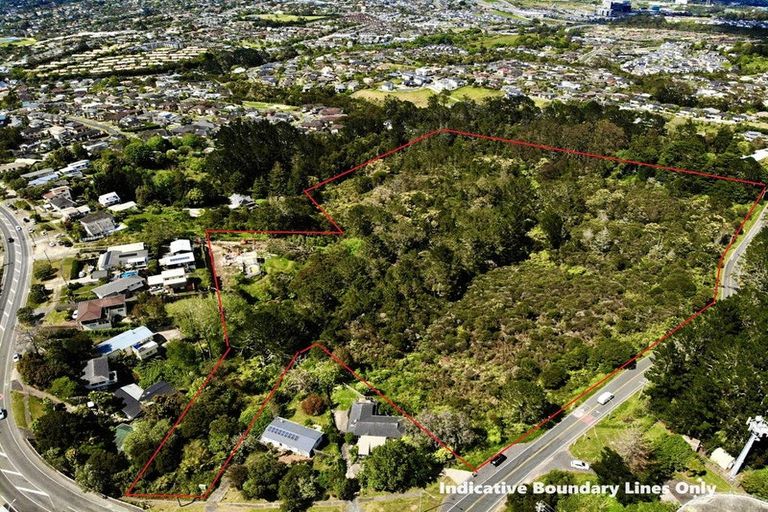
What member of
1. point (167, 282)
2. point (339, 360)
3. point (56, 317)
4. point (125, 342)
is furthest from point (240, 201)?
point (339, 360)

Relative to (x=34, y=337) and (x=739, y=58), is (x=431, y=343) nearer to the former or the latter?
(x=34, y=337)

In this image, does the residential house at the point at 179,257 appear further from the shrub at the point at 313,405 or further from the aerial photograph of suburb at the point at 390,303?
the shrub at the point at 313,405

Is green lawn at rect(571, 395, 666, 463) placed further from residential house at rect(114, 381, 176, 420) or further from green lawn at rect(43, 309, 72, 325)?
green lawn at rect(43, 309, 72, 325)

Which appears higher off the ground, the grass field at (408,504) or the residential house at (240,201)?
the residential house at (240,201)

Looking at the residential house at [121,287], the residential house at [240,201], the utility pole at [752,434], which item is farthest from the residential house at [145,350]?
the utility pole at [752,434]

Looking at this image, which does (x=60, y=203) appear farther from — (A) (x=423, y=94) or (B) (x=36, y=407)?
(A) (x=423, y=94)

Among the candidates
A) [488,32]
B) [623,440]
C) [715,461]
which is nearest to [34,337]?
[623,440]

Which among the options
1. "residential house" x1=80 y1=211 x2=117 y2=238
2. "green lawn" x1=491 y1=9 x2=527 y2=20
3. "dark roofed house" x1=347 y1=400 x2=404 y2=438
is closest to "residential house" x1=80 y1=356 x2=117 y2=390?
"dark roofed house" x1=347 y1=400 x2=404 y2=438
